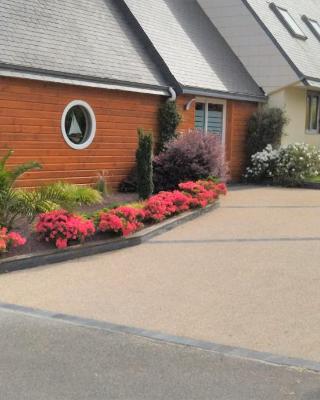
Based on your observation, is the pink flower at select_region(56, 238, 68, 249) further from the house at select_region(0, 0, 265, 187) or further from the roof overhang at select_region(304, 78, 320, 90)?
the roof overhang at select_region(304, 78, 320, 90)


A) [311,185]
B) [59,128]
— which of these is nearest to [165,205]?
[59,128]

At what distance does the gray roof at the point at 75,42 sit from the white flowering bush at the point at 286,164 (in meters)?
4.87

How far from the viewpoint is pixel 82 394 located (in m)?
4.39

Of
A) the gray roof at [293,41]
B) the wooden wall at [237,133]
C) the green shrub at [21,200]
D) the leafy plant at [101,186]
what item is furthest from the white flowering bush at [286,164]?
the green shrub at [21,200]

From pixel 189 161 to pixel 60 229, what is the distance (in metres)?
6.22

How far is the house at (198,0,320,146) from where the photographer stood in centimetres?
2020

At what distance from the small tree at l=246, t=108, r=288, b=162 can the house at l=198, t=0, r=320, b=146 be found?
2.10ft

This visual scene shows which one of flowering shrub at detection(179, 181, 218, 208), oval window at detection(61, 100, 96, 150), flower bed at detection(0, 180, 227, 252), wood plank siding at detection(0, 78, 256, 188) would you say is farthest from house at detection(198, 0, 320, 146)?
flower bed at detection(0, 180, 227, 252)

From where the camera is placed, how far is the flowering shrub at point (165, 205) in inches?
424

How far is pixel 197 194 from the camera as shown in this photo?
42.0ft

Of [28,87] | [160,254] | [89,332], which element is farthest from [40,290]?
[28,87]

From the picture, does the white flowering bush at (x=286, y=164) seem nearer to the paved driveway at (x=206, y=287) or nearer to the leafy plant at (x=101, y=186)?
the leafy plant at (x=101, y=186)

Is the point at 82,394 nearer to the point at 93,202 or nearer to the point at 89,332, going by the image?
the point at 89,332

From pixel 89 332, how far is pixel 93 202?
6872mm
